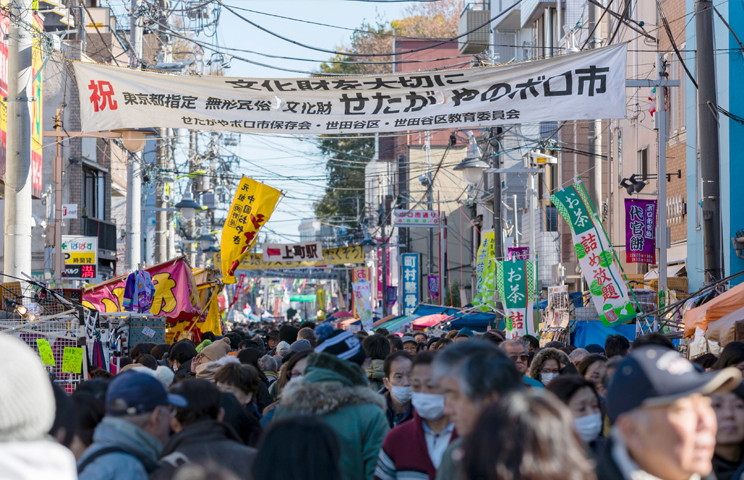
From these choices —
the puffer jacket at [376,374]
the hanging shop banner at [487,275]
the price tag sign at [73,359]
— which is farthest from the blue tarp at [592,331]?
the price tag sign at [73,359]

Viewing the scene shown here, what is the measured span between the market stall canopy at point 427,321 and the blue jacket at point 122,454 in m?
19.6

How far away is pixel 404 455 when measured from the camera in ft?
14.9

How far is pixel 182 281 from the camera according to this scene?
16625 millimetres

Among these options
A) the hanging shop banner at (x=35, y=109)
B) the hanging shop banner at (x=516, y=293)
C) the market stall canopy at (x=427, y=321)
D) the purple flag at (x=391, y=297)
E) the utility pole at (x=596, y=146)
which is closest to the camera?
the hanging shop banner at (x=35, y=109)

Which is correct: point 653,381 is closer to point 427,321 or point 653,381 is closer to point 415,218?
point 427,321

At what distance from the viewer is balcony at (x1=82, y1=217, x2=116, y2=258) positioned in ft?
102

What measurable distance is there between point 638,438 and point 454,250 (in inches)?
1929

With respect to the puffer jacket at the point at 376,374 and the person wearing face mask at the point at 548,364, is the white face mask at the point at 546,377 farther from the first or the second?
the puffer jacket at the point at 376,374

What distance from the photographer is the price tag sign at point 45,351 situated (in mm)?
9898

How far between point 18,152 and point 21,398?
1032cm

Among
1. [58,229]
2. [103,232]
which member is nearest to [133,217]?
[58,229]

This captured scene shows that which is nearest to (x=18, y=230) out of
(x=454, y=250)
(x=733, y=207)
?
(x=733, y=207)

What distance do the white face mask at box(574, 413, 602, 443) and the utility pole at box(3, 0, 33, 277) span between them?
9.40 meters

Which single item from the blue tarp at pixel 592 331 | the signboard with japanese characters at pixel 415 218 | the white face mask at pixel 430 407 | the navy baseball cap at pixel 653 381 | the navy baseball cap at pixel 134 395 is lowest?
the blue tarp at pixel 592 331
